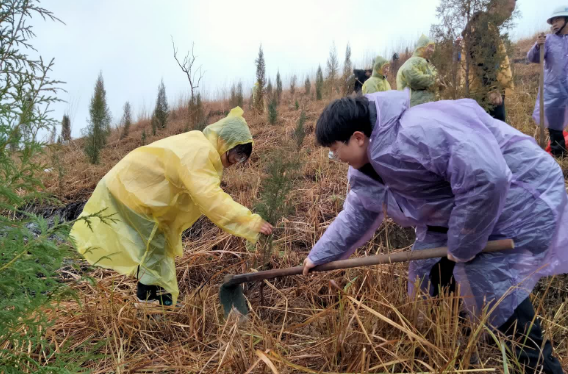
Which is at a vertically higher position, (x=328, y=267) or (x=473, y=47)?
(x=473, y=47)

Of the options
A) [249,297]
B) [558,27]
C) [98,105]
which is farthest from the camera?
[98,105]

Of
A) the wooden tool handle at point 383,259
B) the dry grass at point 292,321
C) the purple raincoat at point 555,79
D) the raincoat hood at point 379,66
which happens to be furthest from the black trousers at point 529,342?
the raincoat hood at point 379,66

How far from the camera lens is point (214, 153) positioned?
284 centimetres

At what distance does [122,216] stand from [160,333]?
0.92 m

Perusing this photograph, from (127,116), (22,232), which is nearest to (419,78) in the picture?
(22,232)

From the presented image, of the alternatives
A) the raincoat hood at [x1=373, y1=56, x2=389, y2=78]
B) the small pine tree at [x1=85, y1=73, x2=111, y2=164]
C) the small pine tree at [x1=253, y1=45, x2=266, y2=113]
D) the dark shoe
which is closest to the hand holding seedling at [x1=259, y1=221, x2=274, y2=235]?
the dark shoe

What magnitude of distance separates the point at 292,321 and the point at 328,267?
0.62 metres

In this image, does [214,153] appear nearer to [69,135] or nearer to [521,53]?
[69,135]

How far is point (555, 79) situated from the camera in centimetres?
498

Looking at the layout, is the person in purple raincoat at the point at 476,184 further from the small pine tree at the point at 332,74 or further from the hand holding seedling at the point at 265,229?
the small pine tree at the point at 332,74

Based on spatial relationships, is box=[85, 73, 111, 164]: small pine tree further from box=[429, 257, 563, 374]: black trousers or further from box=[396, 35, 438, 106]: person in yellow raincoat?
box=[429, 257, 563, 374]: black trousers

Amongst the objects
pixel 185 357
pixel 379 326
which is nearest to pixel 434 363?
pixel 379 326

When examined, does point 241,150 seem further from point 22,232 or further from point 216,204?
point 22,232

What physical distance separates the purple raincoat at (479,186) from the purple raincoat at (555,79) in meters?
3.84
